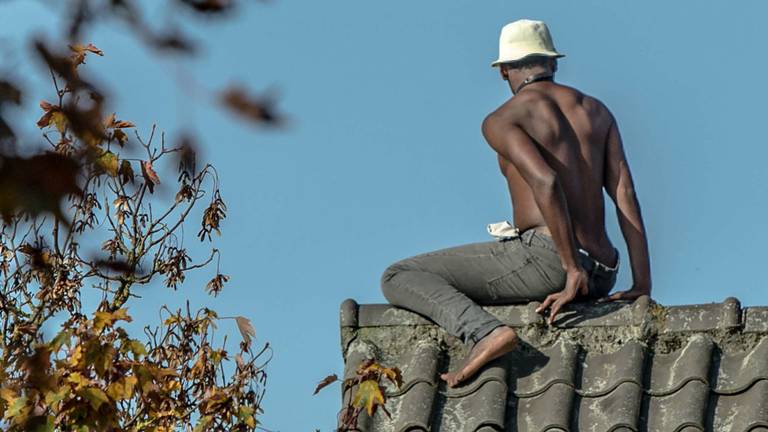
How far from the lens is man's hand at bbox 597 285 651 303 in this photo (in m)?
6.16

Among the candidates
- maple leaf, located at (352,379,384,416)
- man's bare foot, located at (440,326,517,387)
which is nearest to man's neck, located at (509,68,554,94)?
man's bare foot, located at (440,326,517,387)

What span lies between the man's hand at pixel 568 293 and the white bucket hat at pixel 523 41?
1.09m

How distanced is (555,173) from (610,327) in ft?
2.39

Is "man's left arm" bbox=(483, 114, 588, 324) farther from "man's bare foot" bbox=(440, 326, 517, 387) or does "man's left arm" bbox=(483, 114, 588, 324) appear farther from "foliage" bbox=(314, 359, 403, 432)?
"foliage" bbox=(314, 359, 403, 432)

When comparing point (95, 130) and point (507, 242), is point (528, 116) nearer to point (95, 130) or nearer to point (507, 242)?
point (507, 242)

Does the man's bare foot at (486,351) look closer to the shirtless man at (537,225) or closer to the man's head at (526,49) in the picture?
the shirtless man at (537,225)

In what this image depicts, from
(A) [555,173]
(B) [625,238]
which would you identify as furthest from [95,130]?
(B) [625,238]

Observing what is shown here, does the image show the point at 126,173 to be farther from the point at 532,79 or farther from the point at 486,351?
the point at 486,351

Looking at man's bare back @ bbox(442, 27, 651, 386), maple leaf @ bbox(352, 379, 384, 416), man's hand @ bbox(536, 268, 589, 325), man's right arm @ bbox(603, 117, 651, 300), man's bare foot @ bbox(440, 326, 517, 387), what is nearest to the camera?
maple leaf @ bbox(352, 379, 384, 416)

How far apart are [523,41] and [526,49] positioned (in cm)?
4

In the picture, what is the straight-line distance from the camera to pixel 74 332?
577cm

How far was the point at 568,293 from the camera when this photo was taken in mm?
5969

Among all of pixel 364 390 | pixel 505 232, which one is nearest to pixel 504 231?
pixel 505 232

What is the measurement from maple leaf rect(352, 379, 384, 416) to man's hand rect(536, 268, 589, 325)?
3.09ft
